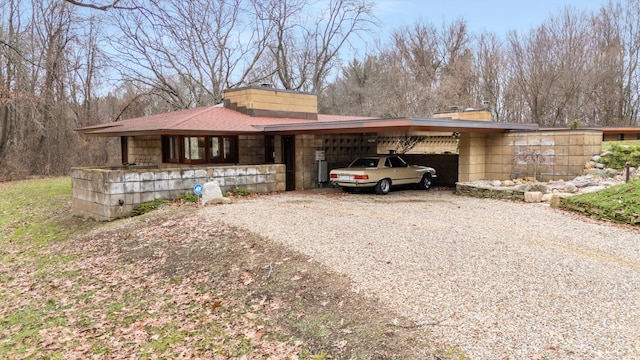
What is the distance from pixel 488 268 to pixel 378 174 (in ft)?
28.5

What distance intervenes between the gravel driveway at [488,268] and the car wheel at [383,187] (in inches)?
Result: 126

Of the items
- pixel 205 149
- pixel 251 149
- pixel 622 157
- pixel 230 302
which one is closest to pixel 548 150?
pixel 622 157

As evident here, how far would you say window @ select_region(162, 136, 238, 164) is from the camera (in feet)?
55.0

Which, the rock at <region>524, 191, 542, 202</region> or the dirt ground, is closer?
the dirt ground

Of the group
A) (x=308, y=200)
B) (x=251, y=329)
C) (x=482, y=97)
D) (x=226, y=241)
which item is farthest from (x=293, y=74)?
(x=251, y=329)

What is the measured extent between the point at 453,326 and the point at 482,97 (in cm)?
3222

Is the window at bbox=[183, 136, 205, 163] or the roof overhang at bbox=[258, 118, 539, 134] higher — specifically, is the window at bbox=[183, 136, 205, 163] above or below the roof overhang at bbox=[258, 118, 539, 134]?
below

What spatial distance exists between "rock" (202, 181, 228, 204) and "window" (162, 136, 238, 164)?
→ 12.5 ft

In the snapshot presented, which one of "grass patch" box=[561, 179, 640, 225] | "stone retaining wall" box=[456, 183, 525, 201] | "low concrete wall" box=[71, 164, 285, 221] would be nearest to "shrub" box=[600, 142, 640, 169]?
"grass patch" box=[561, 179, 640, 225]

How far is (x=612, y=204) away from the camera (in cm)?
1044

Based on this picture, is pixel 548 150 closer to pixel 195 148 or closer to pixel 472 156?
pixel 472 156

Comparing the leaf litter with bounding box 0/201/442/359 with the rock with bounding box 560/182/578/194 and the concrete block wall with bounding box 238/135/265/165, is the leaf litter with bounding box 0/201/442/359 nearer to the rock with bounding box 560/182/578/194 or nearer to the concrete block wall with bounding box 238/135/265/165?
the concrete block wall with bounding box 238/135/265/165

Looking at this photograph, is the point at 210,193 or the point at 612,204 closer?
the point at 612,204

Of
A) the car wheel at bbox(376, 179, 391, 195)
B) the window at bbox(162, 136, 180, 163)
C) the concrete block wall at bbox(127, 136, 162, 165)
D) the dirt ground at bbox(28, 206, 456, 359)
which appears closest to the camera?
the dirt ground at bbox(28, 206, 456, 359)
